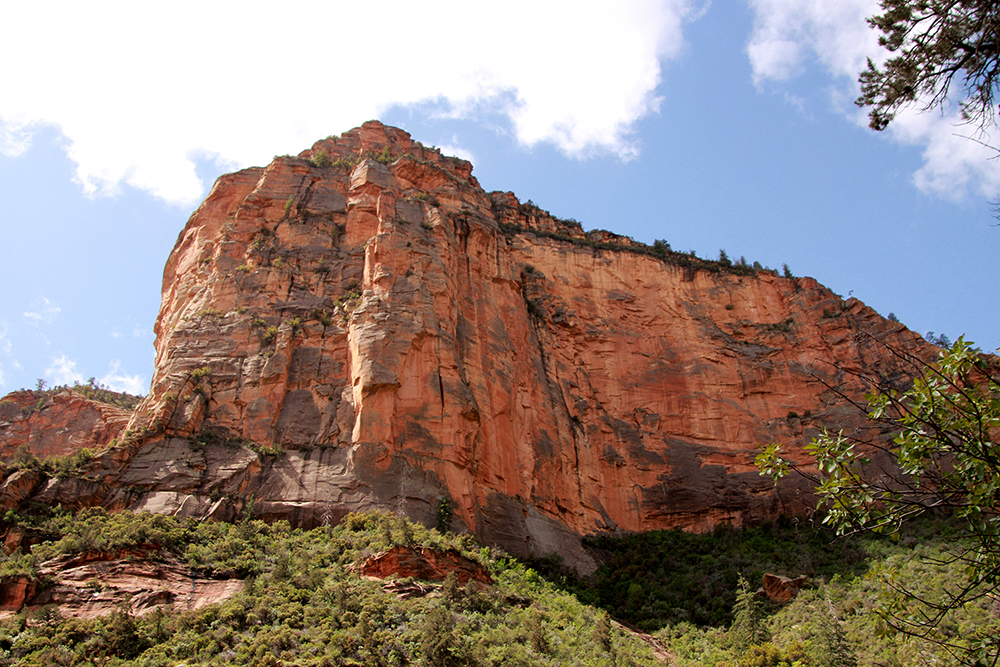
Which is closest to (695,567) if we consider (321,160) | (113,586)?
(113,586)

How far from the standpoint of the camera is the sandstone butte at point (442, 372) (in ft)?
96.2

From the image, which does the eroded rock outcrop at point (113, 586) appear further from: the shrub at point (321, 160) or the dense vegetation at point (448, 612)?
the shrub at point (321, 160)

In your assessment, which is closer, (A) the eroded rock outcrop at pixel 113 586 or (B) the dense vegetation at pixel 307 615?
(B) the dense vegetation at pixel 307 615

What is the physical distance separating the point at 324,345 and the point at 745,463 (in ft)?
83.3

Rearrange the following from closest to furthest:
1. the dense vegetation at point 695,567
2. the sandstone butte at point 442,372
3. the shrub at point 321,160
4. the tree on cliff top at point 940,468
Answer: the tree on cliff top at point 940,468
the sandstone butte at point 442,372
the dense vegetation at point 695,567
the shrub at point 321,160

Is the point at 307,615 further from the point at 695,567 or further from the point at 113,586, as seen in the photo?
the point at 695,567

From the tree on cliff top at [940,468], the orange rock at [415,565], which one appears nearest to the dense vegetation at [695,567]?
the orange rock at [415,565]

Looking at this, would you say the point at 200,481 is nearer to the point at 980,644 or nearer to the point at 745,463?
the point at 980,644

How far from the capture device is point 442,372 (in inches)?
1300

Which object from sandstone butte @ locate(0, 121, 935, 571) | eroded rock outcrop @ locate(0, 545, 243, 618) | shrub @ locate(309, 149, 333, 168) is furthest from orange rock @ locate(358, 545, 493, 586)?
shrub @ locate(309, 149, 333, 168)

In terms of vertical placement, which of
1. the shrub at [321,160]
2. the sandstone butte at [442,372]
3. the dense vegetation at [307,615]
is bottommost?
the dense vegetation at [307,615]

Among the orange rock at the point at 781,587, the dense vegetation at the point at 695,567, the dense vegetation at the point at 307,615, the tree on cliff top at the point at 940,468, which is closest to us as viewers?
the tree on cliff top at the point at 940,468

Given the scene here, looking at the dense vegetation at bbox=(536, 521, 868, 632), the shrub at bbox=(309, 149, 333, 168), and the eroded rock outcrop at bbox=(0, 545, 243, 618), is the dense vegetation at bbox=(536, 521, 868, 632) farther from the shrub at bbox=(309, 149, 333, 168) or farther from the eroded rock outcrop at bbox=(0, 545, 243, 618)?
the shrub at bbox=(309, 149, 333, 168)

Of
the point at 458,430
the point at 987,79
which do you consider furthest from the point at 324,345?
the point at 987,79
